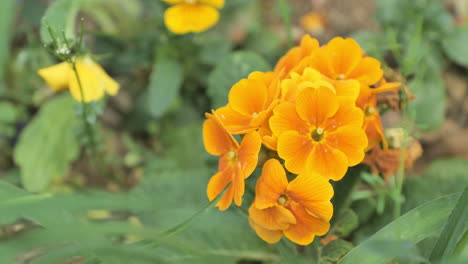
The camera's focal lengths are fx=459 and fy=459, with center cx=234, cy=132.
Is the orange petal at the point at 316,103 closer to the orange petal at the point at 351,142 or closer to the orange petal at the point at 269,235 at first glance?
the orange petal at the point at 351,142

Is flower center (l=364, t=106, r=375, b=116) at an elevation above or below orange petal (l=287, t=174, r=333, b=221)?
above

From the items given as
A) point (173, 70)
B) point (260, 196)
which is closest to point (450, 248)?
point (260, 196)

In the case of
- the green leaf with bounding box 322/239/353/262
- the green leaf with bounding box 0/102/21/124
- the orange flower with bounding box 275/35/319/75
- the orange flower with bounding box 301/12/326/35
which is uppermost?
the orange flower with bounding box 275/35/319/75

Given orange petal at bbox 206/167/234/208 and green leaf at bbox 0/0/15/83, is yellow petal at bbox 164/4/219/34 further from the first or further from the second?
orange petal at bbox 206/167/234/208

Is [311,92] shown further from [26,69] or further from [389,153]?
[26,69]

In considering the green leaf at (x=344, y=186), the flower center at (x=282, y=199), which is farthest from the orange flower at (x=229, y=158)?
the green leaf at (x=344, y=186)

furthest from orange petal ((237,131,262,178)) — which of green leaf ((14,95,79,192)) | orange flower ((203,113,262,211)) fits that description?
green leaf ((14,95,79,192))
